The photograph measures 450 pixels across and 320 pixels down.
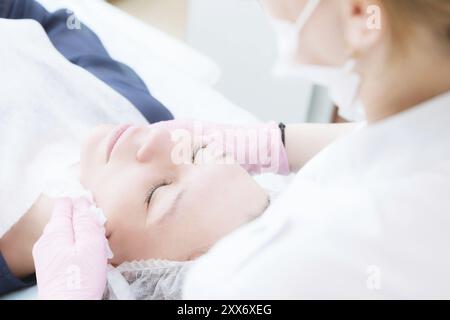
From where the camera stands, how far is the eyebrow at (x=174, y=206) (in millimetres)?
827

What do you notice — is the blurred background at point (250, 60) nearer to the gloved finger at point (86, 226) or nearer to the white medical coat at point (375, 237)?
the gloved finger at point (86, 226)

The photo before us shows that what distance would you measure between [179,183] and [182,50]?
81 cm

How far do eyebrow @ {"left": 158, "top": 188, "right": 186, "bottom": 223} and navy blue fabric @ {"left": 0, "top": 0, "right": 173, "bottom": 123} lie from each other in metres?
0.44

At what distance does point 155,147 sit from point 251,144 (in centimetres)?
Result: 24

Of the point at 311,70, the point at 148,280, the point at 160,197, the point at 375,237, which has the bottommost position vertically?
the point at 148,280

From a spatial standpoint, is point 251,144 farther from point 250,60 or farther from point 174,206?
point 250,60

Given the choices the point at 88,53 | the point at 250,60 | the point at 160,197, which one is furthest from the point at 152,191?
the point at 250,60

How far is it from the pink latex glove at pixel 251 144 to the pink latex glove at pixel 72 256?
29cm

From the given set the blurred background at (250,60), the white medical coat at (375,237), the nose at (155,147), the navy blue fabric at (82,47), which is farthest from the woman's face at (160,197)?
the blurred background at (250,60)

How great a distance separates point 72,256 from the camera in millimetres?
752
